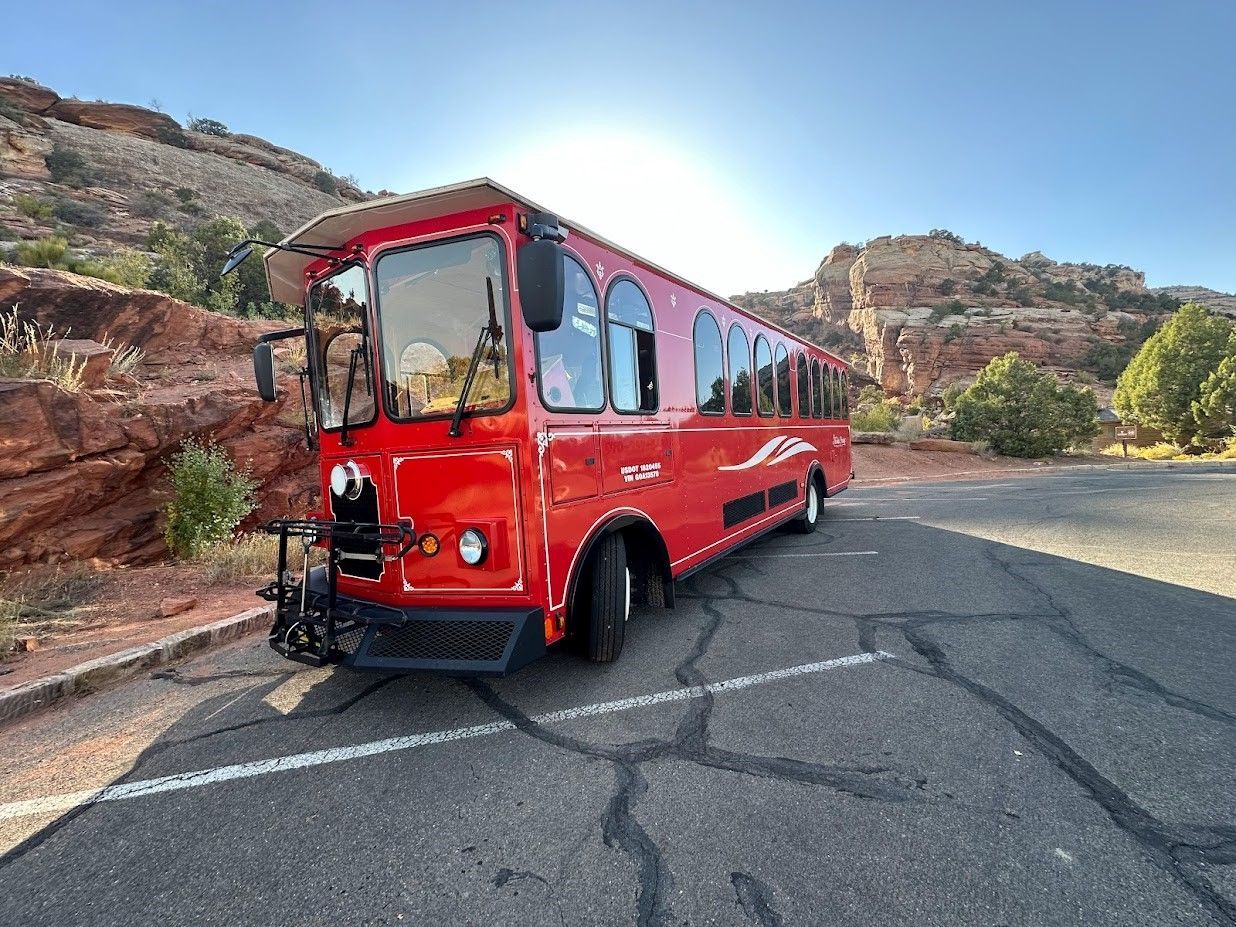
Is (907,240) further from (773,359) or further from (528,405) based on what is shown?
(528,405)

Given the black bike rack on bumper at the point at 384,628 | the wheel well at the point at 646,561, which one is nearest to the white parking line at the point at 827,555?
the wheel well at the point at 646,561

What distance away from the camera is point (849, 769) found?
268 cm

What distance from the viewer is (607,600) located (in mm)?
3871

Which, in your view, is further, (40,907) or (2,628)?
(2,628)

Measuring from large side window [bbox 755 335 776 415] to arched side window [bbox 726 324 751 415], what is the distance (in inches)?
10.1

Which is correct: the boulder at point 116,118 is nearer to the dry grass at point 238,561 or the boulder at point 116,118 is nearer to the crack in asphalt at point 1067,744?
the dry grass at point 238,561

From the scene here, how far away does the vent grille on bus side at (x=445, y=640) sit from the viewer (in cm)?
310

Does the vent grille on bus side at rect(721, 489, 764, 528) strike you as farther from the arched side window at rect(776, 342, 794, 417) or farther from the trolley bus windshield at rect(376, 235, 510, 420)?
the trolley bus windshield at rect(376, 235, 510, 420)

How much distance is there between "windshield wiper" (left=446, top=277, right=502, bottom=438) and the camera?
10.9ft

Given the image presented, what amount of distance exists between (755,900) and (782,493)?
19.8 ft

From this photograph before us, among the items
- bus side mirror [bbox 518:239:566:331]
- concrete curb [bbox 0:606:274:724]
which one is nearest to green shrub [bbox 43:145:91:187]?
concrete curb [bbox 0:606:274:724]

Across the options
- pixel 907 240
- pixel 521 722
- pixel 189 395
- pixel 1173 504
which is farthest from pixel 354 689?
pixel 907 240

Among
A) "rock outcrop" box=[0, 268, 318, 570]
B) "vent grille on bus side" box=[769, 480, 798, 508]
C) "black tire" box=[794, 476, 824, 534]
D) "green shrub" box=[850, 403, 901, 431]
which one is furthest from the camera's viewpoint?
"green shrub" box=[850, 403, 901, 431]

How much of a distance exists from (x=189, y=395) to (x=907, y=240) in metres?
79.0
